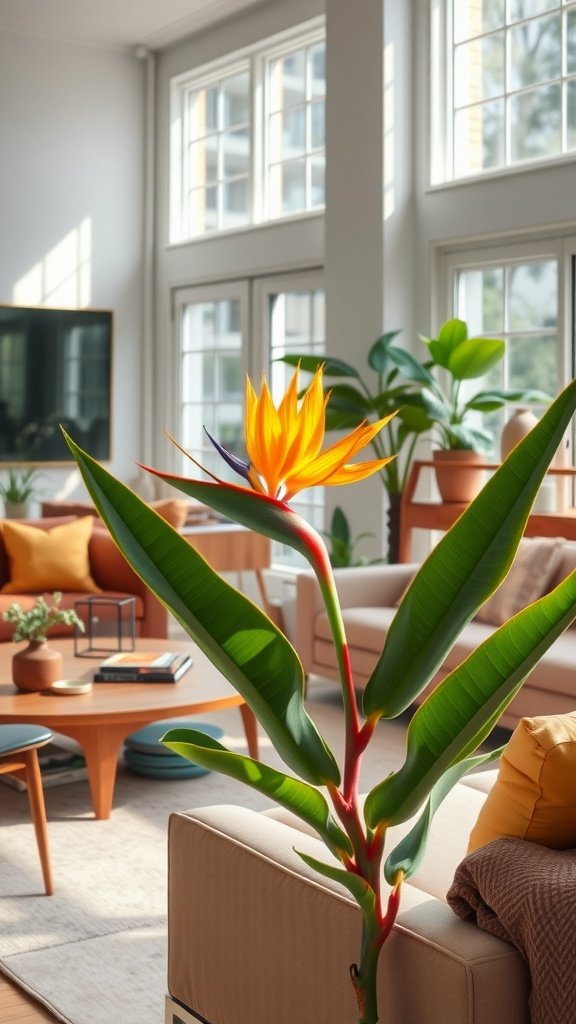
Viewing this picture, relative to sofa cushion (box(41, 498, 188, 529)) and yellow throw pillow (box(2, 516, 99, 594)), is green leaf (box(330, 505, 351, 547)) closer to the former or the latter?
sofa cushion (box(41, 498, 188, 529))

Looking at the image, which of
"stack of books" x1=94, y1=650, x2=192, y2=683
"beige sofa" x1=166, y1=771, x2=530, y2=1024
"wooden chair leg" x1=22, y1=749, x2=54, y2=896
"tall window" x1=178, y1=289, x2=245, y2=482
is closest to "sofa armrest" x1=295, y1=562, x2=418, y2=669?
"stack of books" x1=94, y1=650, x2=192, y2=683

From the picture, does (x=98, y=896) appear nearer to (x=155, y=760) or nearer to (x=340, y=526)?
(x=155, y=760)

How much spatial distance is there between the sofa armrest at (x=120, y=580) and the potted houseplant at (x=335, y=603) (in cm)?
416

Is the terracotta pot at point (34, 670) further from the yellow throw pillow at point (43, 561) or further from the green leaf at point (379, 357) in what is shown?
the green leaf at point (379, 357)

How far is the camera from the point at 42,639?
→ 4.02 m

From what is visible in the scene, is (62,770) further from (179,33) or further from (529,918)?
(179,33)

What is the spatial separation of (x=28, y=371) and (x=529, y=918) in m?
6.69

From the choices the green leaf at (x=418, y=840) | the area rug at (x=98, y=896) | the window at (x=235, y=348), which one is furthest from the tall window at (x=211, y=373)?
the green leaf at (x=418, y=840)

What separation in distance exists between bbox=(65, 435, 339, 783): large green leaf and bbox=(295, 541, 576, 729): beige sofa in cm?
291

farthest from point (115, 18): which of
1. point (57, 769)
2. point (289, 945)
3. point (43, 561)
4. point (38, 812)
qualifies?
point (289, 945)

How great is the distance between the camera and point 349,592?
5.33 metres

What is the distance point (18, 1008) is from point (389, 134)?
186 inches

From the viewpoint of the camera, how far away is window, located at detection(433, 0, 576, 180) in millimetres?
5500

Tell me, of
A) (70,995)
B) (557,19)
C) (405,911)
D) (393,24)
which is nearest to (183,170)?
(393,24)
